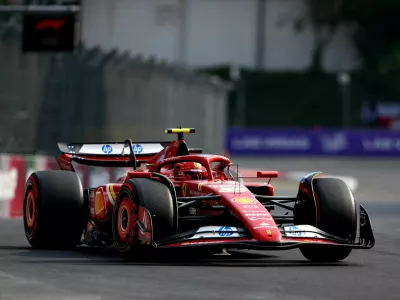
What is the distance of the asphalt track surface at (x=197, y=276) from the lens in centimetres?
962

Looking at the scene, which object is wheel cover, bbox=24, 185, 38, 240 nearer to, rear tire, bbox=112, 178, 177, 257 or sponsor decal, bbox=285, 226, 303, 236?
rear tire, bbox=112, 178, 177, 257

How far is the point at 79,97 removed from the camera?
2433 centimetres

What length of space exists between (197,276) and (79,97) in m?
13.8

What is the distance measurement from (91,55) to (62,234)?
11.5 m

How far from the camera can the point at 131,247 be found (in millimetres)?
12086

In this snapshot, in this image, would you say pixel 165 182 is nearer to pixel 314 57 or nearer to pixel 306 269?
pixel 306 269

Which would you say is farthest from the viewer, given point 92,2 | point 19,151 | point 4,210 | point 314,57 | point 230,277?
point 314,57

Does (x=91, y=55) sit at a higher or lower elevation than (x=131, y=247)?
higher

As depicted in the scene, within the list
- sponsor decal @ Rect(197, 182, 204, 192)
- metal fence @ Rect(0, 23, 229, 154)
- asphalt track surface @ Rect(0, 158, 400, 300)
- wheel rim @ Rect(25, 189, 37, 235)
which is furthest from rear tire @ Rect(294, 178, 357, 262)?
metal fence @ Rect(0, 23, 229, 154)

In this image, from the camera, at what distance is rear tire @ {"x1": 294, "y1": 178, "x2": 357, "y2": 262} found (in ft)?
41.1

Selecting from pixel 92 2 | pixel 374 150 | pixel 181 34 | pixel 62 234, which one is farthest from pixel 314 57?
pixel 62 234

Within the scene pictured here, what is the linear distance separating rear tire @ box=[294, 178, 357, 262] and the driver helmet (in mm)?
995

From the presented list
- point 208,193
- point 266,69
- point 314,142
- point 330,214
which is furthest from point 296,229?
point 266,69

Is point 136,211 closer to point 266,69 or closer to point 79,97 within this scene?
point 79,97
